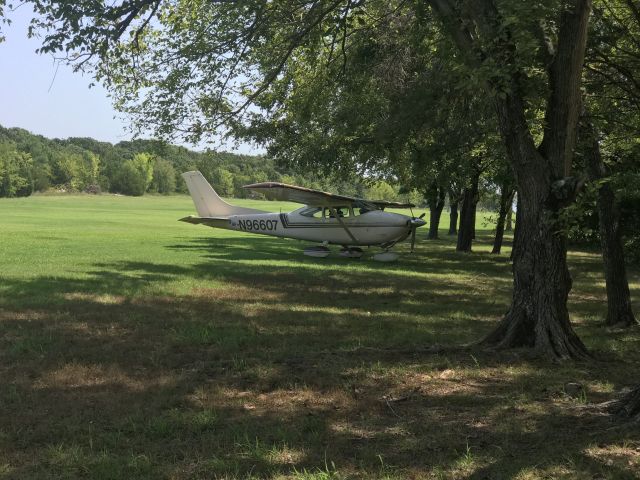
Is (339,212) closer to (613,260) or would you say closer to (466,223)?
(466,223)

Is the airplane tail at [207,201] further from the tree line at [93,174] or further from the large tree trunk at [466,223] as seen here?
the tree line at [93,174]

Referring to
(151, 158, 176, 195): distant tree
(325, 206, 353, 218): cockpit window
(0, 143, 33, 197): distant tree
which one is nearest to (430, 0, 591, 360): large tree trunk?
(325, 206, 353, 218): cockpit window

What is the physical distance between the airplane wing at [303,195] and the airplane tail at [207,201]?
4686 mm

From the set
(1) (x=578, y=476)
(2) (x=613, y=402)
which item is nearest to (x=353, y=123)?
(2) (x=613, y=402)

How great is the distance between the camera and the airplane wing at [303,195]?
1936 cm

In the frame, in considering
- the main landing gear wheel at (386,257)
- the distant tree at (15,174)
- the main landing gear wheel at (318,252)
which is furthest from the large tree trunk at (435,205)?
the distant tree at (15,174)

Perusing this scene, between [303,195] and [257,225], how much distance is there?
A: 398 cm

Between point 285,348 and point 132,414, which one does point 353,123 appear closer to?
point 285,348

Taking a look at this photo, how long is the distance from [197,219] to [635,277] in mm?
17392

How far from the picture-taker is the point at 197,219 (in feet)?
83.2

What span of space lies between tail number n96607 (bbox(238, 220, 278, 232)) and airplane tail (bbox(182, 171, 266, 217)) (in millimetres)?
953

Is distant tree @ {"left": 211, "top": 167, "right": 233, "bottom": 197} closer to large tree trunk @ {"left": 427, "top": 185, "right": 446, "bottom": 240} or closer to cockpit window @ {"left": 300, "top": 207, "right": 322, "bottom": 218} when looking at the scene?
large tree trunk @ {"left": 427, "top": 185, "right": 446, "bottom": 240}

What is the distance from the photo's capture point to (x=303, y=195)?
68.3 ft

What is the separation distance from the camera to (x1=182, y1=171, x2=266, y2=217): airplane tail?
25.5 m
